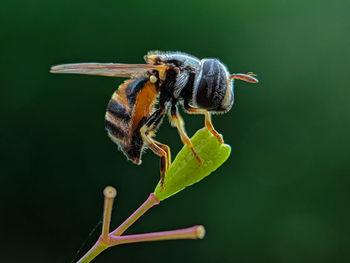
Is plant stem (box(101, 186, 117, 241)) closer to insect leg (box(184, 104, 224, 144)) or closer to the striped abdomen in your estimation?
insect leg (box(184, 104, 224, 144))

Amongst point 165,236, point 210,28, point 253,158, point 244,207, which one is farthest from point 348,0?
point 165,236

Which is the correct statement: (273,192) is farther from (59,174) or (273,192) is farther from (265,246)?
(59,174)

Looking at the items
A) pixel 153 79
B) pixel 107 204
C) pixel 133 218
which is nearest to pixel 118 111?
pixel 153 79

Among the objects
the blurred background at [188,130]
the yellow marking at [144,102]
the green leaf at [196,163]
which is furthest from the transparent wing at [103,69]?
the blurred background at [188,130]

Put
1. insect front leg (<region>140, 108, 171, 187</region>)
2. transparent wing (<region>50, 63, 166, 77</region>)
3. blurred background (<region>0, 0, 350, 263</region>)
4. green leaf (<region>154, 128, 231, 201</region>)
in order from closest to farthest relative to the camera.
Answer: green leaf (<region>154, 128, 231, 201</region>), transparent wing (<region>50, 63, 166, 77</region>), insect front leg (<region>140, 108, 171, 187</region>), blurred background (<region>0, 0, 350, 263</region>)

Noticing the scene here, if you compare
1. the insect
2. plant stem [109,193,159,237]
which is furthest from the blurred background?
plant stem [109,193,159,237]

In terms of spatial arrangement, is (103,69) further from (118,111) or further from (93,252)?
(93,252)

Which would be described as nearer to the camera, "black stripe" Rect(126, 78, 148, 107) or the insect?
the insect
